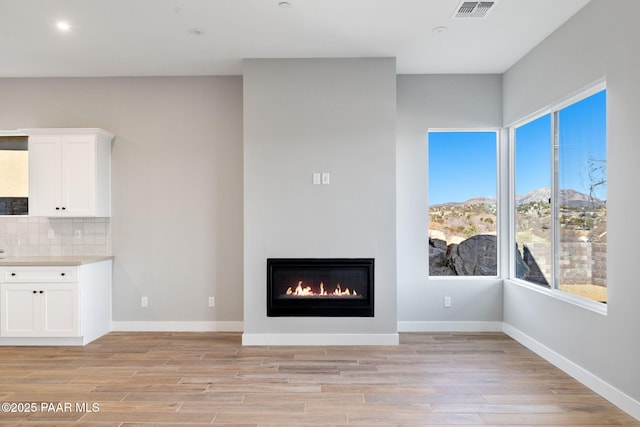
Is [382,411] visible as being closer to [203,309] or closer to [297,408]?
[297,408]

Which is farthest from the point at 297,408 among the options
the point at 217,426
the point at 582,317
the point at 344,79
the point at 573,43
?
the point at 573,43

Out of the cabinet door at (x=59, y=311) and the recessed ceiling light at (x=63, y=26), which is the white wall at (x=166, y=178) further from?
the recessed ceiling light at (x=63, y=26)

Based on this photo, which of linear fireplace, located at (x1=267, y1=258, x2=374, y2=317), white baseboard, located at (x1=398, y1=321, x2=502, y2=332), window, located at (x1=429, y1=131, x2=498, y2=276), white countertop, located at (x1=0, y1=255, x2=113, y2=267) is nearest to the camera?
white countertop, located at (x1=0, y1=255, x2=113, y2=267)

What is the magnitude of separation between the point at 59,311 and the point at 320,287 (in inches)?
103

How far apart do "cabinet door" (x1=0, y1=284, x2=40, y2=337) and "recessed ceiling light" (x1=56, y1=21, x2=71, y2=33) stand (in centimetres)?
247

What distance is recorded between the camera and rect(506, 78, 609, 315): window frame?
3291 millimetres

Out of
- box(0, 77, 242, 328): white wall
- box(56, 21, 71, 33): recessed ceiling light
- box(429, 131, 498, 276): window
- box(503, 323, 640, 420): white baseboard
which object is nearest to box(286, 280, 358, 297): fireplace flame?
box(0, 77, 242, 328): white wall

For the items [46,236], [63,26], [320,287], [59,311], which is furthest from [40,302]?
[320,287]

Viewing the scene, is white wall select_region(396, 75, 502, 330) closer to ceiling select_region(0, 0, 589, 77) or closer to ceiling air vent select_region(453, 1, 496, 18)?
ceiling select_region(0, 0, 589, 77)

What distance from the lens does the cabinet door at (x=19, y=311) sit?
13.9 feet

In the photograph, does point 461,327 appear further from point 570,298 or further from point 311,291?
point 311,291

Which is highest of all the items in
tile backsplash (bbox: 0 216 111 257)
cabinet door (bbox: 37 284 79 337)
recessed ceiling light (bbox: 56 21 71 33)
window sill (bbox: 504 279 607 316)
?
recessed ceiling light (bbox: 56 21 71 33)

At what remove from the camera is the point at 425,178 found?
4855mm

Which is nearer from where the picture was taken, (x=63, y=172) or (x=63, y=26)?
(x=63, y=26)
